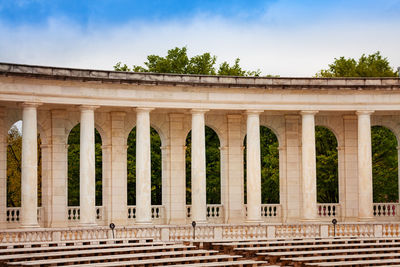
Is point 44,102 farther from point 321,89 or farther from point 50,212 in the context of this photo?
point 321,89

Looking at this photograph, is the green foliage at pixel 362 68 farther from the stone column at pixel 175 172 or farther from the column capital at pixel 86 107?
the column capital at pixel 86 107

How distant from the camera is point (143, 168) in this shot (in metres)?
89.1

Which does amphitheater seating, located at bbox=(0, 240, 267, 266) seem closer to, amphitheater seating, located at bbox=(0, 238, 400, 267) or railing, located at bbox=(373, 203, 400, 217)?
amphitheater seating, located at bbox=(0, 238, 400, 267)

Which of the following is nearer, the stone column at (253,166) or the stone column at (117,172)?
the stone column at (253,166)

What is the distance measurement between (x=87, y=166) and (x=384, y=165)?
61.1 meters

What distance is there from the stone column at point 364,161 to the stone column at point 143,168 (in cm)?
2536

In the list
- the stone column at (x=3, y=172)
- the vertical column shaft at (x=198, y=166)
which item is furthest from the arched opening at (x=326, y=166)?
the stone column at (x=3, y=172)

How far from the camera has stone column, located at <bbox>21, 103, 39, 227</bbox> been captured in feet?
271

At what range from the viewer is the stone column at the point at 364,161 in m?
93.9

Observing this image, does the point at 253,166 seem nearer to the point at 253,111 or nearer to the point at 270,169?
the point at 253,111

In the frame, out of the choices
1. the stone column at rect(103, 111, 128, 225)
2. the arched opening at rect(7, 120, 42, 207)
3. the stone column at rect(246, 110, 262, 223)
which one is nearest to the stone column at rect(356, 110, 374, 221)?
the stone column at rect(246, 110, 262, 223)

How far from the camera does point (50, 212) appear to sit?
90.6 metres

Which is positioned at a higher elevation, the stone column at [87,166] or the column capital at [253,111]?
the column capital at [253,111]

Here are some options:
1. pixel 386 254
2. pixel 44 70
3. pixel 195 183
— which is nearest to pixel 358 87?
pixel 195 183
